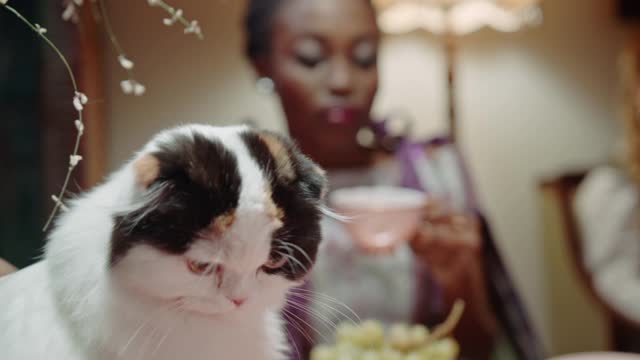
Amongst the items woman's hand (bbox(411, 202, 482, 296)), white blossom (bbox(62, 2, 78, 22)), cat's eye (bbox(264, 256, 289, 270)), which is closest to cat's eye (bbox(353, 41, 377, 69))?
woman's hand (bbox(411, 202, 482, 296))

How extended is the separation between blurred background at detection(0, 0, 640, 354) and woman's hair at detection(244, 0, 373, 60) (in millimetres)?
25

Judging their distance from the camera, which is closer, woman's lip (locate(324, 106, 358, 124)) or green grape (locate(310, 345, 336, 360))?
green grape (locate(310, 345, 336, 360))

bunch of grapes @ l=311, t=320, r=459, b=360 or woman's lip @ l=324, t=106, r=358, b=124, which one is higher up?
woman's lip @ l=324, t=106, r=358, b=124

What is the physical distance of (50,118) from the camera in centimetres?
74

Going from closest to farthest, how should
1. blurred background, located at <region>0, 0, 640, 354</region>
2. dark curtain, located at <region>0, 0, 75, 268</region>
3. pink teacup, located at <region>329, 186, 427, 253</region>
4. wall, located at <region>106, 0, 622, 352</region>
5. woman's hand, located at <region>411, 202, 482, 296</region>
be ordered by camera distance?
1. dark curtain, located at <region>0, 0, 75, 268</region>
2. blurred background, located at <region>0, 0, 640, 354</region>
3. pink teacup, located at <region>329, 186, 427, 253</region>
4. woman's hand, located at <region>411, 202, 482, 296</region>
5. wall, located at <region>106, 0, 622, 352</region>

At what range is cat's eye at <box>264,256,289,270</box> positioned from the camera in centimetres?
40

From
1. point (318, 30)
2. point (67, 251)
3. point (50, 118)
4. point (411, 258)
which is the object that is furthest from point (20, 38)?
point (411, 258)

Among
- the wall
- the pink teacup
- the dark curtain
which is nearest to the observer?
the dark curtain

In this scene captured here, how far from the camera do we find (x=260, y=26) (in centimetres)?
118

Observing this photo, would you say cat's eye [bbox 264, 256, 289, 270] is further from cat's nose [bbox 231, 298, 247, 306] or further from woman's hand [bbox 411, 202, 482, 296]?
woman's hand [bbox 411, 202, 482, 296]

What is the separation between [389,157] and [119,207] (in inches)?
37.0

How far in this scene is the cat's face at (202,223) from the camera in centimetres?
37

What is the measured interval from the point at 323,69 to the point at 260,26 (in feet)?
0.46

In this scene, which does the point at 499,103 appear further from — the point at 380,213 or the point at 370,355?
the point at 370,355
